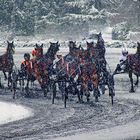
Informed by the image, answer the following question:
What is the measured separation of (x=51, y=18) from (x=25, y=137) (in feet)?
186

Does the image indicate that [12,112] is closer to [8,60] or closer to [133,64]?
[8,60]

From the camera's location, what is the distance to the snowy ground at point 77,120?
13.8 metres

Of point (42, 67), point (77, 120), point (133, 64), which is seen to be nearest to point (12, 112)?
point (77, 120)

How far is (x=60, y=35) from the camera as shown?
230 feet

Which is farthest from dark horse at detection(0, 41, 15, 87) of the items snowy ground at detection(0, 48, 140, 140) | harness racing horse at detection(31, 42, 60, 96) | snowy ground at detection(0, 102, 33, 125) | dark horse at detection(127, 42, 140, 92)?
dark horse at detection(127, 42, 140, 92)

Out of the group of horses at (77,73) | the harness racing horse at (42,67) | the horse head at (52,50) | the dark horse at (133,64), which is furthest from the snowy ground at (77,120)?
the horse head at (52,50)

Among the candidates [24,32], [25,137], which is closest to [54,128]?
[25,137]

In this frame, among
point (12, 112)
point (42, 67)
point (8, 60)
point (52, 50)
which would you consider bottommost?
point (12, 112)

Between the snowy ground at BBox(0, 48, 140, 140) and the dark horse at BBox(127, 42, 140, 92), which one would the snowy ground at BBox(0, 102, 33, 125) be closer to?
the snowy ground at BBox(0, 48, 140, 140)

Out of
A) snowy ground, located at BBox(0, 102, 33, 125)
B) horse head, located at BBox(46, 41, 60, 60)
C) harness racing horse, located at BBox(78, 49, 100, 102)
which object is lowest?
snowy ground, located at BBox(0, 102, 33, 125)

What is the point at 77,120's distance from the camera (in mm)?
15680

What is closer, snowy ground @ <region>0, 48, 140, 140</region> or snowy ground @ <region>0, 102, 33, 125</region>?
snowy ground @ <region>0, 48, 140, 140</region>

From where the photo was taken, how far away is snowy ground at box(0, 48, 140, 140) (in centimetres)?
1376

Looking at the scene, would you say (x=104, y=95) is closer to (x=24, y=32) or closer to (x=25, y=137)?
(x=25, y=137)
